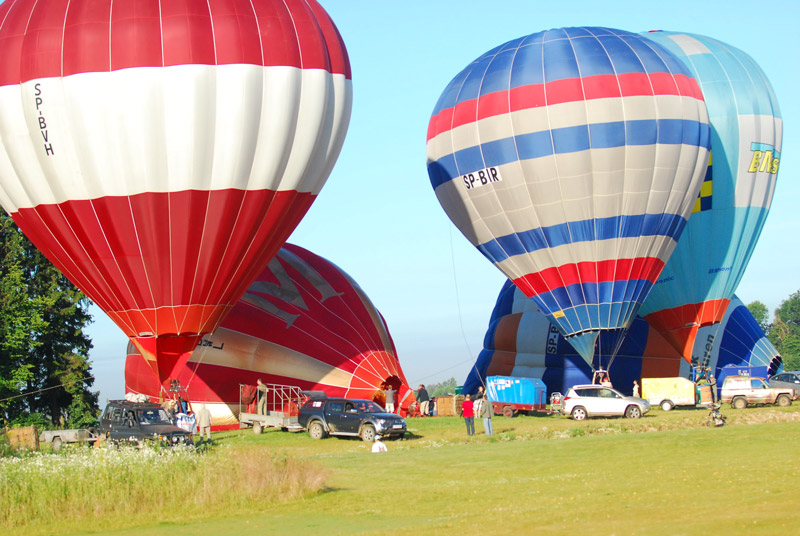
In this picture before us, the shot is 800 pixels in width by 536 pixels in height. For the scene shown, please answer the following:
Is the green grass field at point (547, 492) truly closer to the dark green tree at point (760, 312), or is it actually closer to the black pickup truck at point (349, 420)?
the black pickup truck at point (349, 420)

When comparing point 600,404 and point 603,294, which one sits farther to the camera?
point 603,294

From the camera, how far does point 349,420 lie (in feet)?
86.4

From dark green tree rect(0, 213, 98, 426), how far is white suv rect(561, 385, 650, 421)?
2104cm

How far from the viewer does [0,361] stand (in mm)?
38406

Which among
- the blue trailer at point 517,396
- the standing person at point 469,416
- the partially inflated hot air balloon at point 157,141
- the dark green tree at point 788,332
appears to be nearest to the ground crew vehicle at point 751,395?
the blue trailer at point 517,396

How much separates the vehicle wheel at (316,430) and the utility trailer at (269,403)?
2.54 meters

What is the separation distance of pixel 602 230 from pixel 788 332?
313ft

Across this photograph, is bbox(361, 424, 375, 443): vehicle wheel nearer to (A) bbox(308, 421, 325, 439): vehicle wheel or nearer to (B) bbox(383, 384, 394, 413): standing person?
(A) bbox(308, 421, 325, 439): vehicle wheel

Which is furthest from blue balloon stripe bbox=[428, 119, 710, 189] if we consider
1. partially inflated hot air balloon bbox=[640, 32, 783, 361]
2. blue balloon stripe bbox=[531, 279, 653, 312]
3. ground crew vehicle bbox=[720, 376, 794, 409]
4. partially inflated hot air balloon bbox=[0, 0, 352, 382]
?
partially inflated hot air balloon bbox=[0, 0, 352, 382]

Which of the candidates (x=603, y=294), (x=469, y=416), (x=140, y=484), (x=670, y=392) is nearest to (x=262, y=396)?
(x=469, y=416)

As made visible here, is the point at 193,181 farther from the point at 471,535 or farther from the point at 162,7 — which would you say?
the point at 471,535

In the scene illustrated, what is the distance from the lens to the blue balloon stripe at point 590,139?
104 feet

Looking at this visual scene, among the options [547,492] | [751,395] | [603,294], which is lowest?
[547,492]

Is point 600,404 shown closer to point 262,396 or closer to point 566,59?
point 262,396
